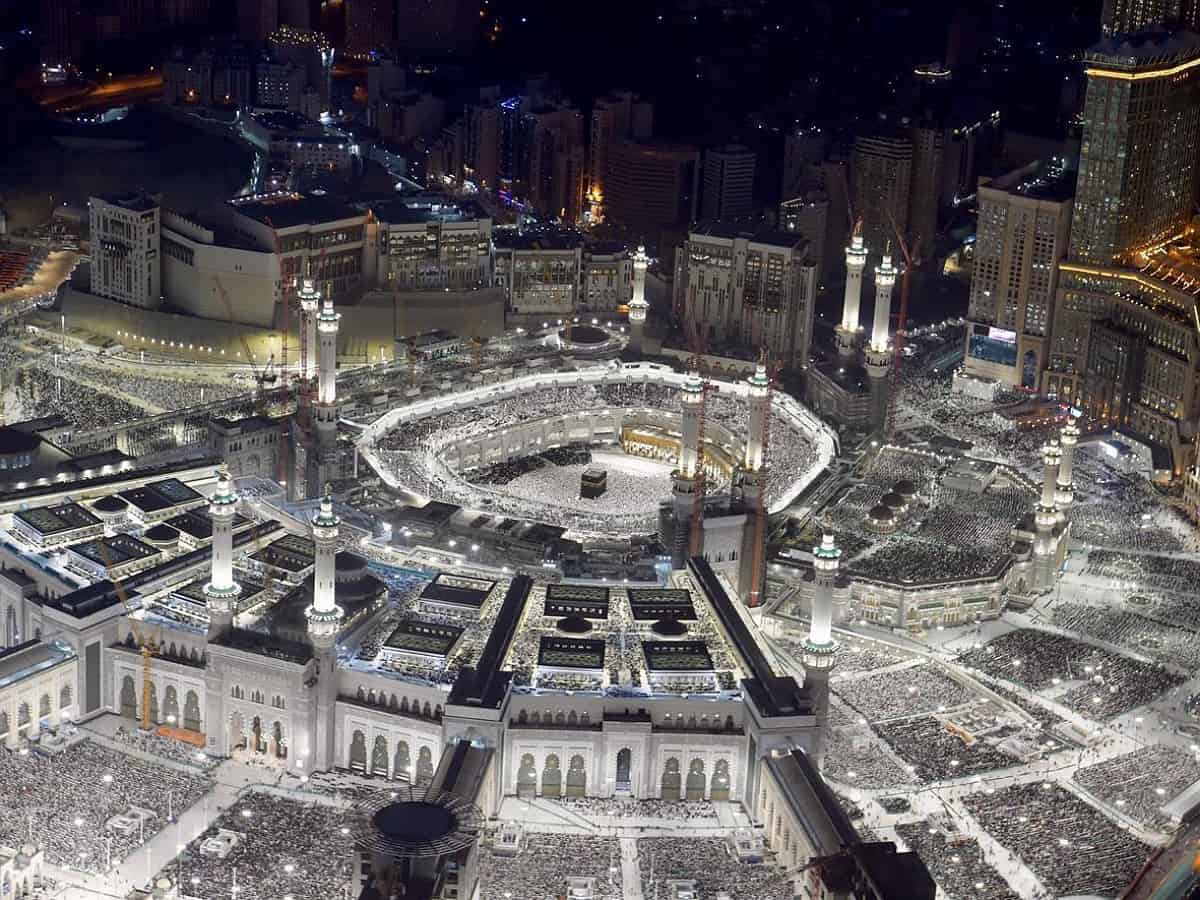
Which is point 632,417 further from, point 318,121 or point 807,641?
point 318,121

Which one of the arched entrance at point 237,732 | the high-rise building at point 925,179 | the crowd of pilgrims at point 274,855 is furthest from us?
the high-rise building at point 925,179

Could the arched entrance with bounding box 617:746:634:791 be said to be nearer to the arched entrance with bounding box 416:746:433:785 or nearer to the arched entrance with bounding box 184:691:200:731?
the arched entrance with bounding box 416:746:433:785

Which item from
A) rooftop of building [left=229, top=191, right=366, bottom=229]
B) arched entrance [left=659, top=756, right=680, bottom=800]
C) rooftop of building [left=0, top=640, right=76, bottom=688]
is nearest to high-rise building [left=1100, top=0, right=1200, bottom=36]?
rooftop of building [left=229, top=191, right=366, bottom=229]

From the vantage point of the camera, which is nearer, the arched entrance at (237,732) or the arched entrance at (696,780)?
the arched entrance at (696,780)

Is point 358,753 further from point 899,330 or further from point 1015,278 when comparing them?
point 1015,278

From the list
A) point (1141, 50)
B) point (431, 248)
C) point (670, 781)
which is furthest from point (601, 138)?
point (670, 781)

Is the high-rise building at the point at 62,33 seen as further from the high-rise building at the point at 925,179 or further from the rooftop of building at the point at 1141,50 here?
the rooftop of building at the point at 1141,50

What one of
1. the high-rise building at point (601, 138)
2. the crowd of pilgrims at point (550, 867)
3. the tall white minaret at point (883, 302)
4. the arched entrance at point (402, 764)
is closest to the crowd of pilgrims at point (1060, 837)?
the crowd of pilgrims at point (550, 867)
